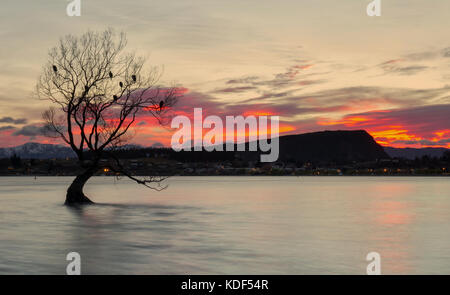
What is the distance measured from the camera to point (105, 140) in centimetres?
4666

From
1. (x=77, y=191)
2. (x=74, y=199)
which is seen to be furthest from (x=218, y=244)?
(x=74, y=199)

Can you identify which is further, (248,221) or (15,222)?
(248,221)

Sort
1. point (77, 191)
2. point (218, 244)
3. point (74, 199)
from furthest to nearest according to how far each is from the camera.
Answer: point (74, 199) → point (77, 191) → point (218, 244)

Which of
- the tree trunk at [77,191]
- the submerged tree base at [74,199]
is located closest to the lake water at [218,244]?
the tree trunk at [77,191]

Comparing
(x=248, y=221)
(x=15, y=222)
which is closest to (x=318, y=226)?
(x=248, y=221)

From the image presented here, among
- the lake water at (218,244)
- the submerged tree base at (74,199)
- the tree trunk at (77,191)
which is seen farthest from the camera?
the submerged tree base at (74,199)

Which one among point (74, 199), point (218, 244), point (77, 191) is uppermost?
point (77, 191)

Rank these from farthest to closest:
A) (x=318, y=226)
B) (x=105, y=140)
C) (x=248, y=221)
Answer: (x=105, y=140) → (x=248, y=221) → (x=318, y=226)

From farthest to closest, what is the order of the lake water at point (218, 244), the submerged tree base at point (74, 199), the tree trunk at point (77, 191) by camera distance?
1. the submerged tree base at point (74, 199)
2. the tree trunk at point (77, 191)
3. the lake water at point (218, 244)

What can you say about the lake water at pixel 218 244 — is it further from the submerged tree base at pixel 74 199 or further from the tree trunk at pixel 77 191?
the submerged tree base at pixel 74 199

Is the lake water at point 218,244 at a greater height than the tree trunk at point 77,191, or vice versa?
the tree trunk at point 77,191

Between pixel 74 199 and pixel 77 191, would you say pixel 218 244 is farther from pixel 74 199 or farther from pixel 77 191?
pixel 74 199

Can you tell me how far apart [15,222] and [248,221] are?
16.4m
